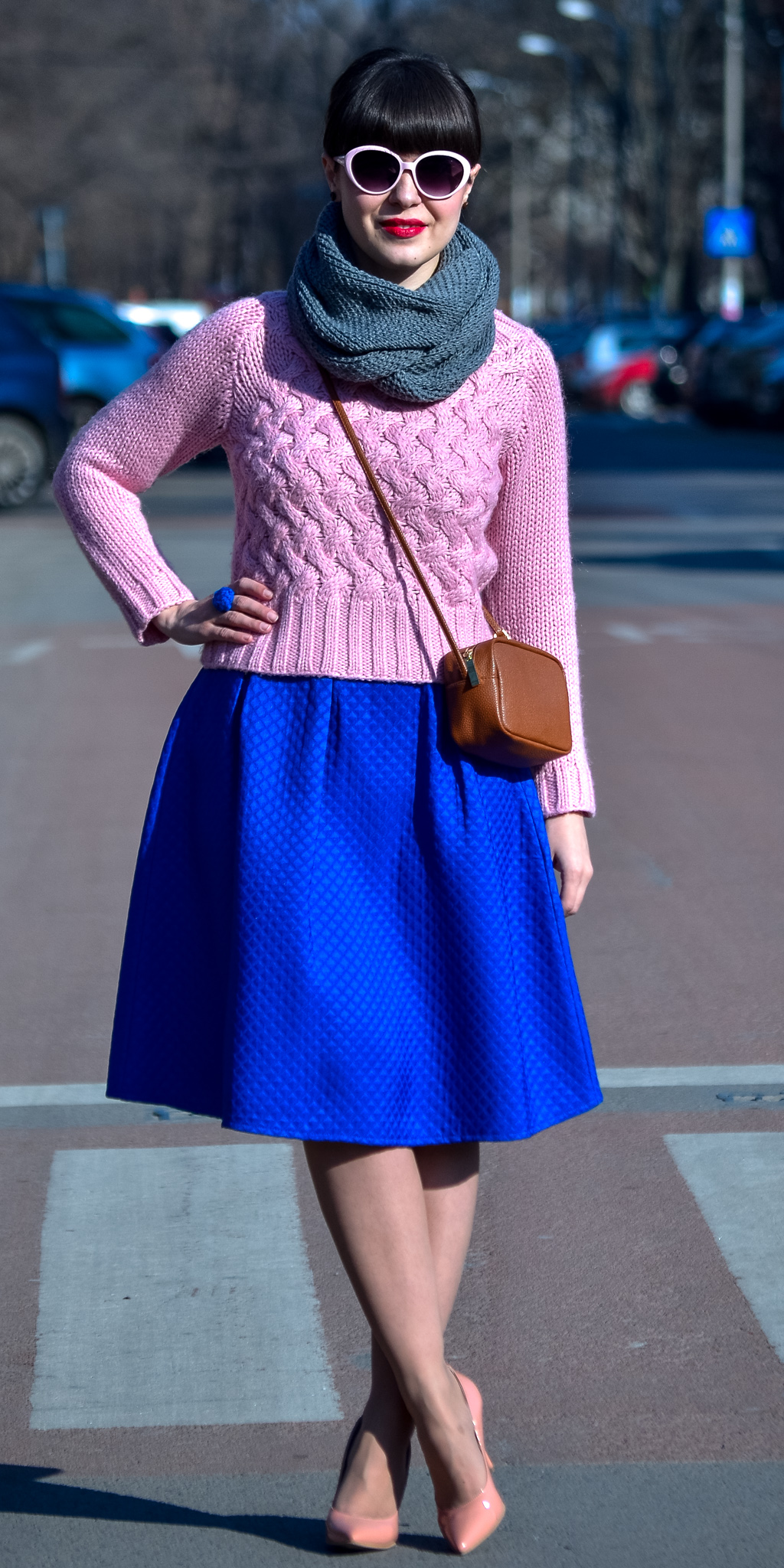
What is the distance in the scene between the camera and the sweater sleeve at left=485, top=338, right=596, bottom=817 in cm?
A: 293

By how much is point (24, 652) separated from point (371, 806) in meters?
9.61

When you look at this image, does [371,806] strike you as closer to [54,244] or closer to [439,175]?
[439,175]

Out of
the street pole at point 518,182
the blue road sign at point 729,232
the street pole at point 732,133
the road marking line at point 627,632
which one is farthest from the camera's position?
the street pole at point 518,182

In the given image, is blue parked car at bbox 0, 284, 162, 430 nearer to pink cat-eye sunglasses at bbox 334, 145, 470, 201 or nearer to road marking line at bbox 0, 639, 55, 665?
road marking line at bbox 0, 639, 55, 665

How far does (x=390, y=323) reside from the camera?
2742mm

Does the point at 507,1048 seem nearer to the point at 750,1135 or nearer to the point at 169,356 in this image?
the point at 169,356

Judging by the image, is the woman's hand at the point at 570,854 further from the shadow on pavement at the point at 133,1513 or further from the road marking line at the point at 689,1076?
the road marking line at the point at 689,1076

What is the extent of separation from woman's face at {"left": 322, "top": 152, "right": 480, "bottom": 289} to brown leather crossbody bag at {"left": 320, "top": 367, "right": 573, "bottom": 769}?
155mm

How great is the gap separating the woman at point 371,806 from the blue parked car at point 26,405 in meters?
18.0

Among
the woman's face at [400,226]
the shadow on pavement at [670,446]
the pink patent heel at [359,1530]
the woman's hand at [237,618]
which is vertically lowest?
A: the shadow on pavement at [670,446]

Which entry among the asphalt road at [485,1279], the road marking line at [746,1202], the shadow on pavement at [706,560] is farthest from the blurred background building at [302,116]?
the road marking line at [746,1202]

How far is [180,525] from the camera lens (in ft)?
63.4

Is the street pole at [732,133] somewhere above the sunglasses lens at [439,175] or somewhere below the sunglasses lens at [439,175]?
below

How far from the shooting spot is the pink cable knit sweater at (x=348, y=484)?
2795 mm
